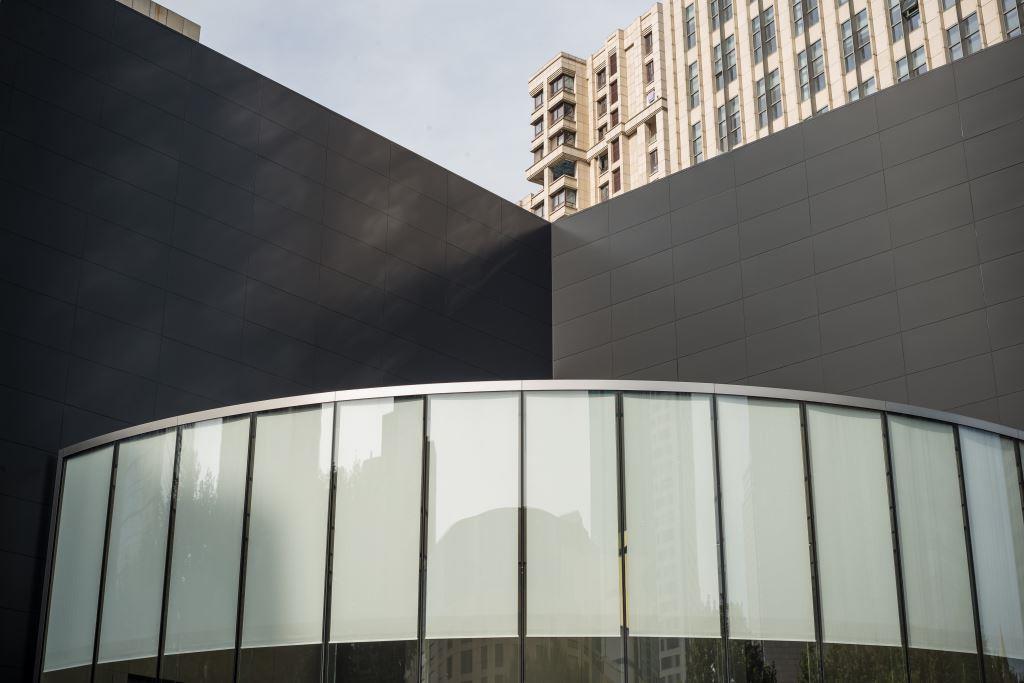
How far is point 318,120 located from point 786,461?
16927 millimetres

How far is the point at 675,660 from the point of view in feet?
56.8

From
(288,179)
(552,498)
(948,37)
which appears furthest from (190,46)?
(948,37)

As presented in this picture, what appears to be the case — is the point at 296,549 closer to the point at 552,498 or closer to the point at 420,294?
the point at 552,498

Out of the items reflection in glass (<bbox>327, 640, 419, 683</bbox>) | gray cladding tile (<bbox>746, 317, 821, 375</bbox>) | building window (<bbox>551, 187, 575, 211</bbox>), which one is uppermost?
building window (<bbox>551, 187, 575, 211</bbox>)

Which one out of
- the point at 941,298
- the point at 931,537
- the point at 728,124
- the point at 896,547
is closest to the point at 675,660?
the point at 896,547

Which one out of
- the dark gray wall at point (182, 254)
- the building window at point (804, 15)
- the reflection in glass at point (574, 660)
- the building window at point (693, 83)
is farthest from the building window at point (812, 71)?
the reflection in glass at point (574, 660)

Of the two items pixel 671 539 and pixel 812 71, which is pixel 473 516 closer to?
pixel 671 539

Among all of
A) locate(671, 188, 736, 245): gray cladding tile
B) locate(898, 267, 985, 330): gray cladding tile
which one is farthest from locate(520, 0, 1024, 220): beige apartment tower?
locate(898, 267, 985, 330): gray cladding tile

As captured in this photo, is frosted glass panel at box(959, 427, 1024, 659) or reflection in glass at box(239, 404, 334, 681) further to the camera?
frosted glass panel at box(959, 427, 1024, 659)

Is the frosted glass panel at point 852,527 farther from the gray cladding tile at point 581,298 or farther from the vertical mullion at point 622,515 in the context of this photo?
the gray cladding tile at point 581,298

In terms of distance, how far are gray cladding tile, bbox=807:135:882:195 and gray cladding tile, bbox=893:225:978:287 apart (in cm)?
240

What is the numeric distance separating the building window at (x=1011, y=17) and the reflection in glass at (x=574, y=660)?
57.9 metres

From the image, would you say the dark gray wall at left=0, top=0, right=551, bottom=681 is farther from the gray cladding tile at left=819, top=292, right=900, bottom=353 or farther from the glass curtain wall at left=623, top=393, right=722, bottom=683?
the glass curtain wall at left=623, top=393, right=722, bottom=683

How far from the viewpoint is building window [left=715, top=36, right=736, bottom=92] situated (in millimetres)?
85062
